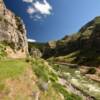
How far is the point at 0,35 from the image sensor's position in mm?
61500

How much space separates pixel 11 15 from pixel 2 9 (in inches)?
269

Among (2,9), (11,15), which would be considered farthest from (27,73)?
(11,15)

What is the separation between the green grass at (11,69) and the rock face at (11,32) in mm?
23417

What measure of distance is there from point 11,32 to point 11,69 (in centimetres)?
4038

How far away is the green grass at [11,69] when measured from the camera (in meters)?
29.6

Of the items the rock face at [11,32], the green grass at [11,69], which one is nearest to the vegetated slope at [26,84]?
the green grass at [11,69]

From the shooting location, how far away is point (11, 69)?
102 ft

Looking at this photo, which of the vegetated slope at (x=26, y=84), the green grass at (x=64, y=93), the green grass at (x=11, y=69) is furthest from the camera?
the green grass at (x=64, y=93)

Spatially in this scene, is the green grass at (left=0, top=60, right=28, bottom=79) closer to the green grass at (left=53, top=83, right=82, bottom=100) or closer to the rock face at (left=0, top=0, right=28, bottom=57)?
the green grass at (left=53, top=83, right=82, bottom=100)

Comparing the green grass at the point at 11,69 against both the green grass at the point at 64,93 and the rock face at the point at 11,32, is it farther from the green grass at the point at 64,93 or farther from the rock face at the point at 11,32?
the rock face at the point at 11,32

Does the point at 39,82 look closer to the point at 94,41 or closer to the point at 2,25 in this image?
the point at 2,25

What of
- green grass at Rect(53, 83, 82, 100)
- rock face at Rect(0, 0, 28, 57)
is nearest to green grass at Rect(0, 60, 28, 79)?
green grass at Rect(53, 83, 82, 100)

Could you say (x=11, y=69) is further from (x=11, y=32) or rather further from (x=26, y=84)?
(x=11, y=32)

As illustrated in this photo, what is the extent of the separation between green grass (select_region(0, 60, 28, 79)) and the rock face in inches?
922
